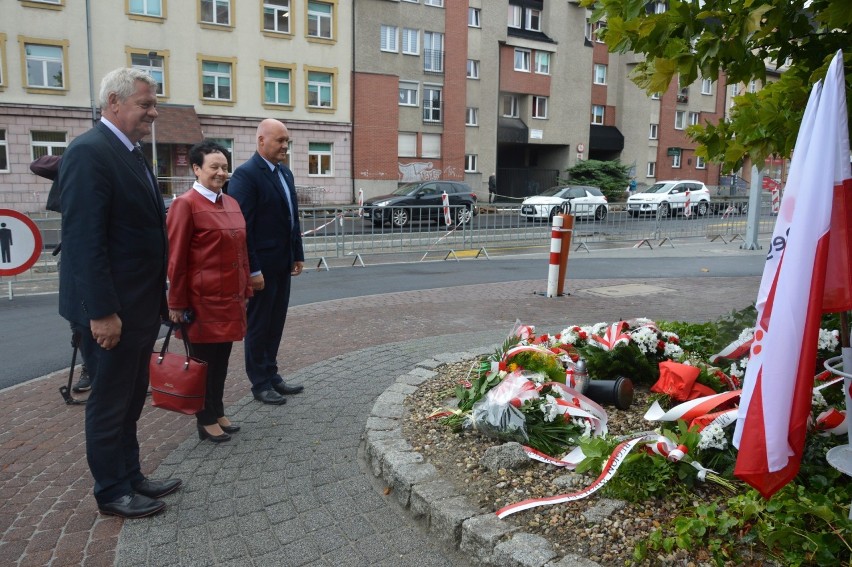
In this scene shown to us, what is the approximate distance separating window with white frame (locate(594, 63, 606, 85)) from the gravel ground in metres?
48.5

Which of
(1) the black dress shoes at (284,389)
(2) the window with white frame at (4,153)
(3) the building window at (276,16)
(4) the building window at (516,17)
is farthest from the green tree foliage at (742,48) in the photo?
(4) the building window at (516,17)

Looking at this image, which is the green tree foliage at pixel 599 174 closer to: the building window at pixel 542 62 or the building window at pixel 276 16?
the building window at pixel 542 62

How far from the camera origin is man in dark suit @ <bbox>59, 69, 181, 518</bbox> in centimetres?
342

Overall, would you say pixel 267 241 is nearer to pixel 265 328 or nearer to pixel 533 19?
pixel 265 328

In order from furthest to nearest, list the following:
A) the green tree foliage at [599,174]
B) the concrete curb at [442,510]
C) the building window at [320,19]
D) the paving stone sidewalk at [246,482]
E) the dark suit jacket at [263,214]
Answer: the green tree foliage at [599,174] → the building window at [320,19] → the dark suit jacket at [263,214] → the paving stone sidewalk at [246,482] → the concrete curb at [442,510]

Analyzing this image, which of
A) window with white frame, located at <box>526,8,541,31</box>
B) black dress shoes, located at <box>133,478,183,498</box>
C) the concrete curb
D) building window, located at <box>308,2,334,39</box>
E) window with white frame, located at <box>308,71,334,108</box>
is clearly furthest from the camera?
window with white frame, located at <box>526,8,541,31</box>

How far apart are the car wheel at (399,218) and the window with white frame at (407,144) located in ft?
76.1

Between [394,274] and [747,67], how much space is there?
1026cm

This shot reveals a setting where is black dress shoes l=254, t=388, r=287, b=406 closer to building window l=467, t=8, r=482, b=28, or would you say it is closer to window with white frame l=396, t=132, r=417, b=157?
window with white frame l=396, t=132, r=417, b=157

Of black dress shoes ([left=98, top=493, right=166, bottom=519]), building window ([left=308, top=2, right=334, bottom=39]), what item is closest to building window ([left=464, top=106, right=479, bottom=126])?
building window ([left=308, top=2, right=334, bottom=39])

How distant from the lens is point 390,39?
38625 mm

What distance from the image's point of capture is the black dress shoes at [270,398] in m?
5.43

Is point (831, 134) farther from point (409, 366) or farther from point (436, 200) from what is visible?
point (436, 200)

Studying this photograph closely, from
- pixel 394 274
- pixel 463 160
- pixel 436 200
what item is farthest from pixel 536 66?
pixel 394 274
